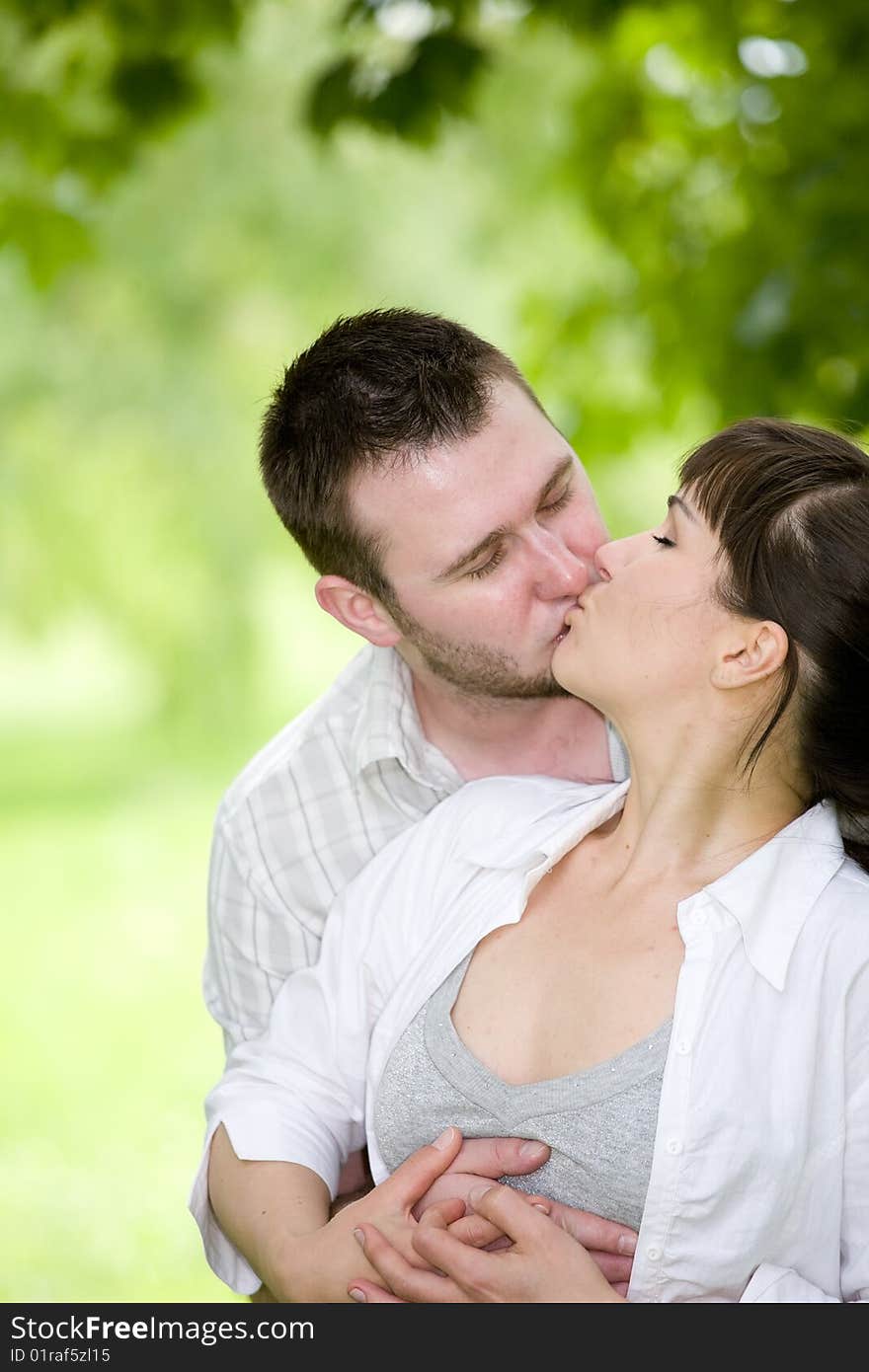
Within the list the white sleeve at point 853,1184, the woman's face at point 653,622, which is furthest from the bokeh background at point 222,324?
the white sleeve at point 853,1184

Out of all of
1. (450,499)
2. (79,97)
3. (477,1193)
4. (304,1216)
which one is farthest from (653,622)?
(79,97)

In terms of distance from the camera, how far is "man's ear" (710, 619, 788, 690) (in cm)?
140

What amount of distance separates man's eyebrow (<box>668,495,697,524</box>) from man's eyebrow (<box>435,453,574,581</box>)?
279 mm

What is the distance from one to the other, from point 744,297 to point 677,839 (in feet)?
3.77

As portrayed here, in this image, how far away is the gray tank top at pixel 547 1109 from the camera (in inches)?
55.1

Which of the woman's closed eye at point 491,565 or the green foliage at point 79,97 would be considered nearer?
the woman's closed eye at point 491,565

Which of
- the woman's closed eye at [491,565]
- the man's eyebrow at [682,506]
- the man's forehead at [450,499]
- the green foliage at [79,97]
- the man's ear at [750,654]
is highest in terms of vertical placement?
the green foliage at [79,97]

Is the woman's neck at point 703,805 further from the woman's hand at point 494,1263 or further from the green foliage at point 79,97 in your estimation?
the green foliage at point 79,97

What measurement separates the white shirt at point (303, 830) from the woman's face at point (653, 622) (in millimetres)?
383

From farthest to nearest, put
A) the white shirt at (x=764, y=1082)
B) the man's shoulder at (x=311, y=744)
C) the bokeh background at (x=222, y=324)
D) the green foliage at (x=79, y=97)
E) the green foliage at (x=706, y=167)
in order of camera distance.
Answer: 1. the green foliage at (x=79, y=97)
2. the bokeh background at (x=222, y=324)
3. the green foliage at (x=706, y=167)
4. the man's shoulder at (x=311, y=744)
5. the white shirt at (x=764, y=1082)

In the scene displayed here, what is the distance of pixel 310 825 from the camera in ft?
6.13
